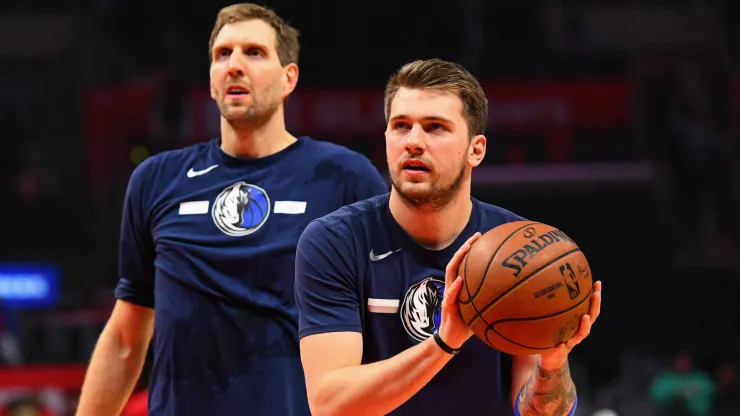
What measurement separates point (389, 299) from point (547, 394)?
56 centimetres

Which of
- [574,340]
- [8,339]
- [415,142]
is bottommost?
[8,339]

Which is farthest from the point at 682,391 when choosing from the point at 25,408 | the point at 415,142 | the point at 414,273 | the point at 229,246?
the point at 415,142

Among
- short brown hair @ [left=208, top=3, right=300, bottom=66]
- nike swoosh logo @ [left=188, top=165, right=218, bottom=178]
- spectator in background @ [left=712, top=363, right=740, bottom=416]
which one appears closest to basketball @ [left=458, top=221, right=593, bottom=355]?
nike swoosh logo @ [left=188, top=165, right=218, bottom=178]

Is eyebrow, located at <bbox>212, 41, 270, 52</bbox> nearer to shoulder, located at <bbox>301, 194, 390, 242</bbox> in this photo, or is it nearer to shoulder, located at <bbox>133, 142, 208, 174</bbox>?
shoulder, located at <bbox>133, 142, 208, 174</bbox>

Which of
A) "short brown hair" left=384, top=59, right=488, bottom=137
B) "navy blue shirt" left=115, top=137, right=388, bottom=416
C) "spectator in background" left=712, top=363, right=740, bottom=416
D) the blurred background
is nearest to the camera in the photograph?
"short brown hair" left=384, top=59, right=488, bottom=137

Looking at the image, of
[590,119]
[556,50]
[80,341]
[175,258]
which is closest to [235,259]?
[175,258]

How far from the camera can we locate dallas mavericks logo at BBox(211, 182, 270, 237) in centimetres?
402

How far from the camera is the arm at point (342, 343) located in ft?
9.77

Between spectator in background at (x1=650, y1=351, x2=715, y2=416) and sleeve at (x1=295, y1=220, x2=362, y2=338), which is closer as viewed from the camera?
sleeve at (x1=295, y1=220, x2=362, y2=338)

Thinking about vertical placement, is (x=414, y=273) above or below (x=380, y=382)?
above

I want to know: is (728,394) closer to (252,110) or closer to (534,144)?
(534,144)

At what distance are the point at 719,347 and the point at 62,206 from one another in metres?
10.0

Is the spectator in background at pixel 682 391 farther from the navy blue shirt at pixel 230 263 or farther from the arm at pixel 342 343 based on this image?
the arm at pixel 342 343

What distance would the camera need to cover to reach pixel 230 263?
3961 millimetres
